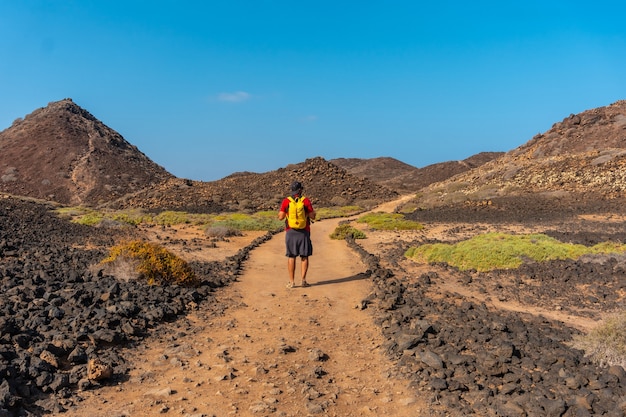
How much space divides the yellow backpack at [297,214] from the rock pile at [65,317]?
230 centimetres

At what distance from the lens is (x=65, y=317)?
24.6ft

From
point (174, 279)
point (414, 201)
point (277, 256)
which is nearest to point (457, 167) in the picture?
point (414, 201)

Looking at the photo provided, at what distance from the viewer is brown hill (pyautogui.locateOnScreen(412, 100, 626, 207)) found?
115 ft

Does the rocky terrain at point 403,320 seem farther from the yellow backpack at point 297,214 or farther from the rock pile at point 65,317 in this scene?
the yellow backpack at point 297,214

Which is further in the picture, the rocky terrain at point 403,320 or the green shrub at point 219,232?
the green shrub at point 219,232

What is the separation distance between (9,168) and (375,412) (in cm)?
7492

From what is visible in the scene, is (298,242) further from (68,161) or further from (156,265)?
(68,161)

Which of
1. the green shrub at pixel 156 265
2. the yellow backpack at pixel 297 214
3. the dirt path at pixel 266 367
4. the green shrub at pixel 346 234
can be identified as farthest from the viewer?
the green shrub at pixel 346 234

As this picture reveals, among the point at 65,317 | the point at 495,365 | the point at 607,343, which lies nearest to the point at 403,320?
the point at 495,365

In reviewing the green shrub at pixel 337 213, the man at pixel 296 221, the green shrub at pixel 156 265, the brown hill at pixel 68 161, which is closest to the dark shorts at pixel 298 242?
the man at pixel 296 221

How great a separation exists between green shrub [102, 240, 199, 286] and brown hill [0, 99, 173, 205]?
52526mm

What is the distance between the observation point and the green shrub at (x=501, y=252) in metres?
12.9

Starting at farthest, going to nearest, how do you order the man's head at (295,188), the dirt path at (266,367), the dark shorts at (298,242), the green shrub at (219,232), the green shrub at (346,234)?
the green shrub at (219,232)
the green shrub at (346,234)
the dark shorts at (298,242)
the man's head at (295,188)
the dirt path at (266,367)

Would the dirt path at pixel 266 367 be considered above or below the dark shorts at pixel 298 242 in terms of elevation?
below
